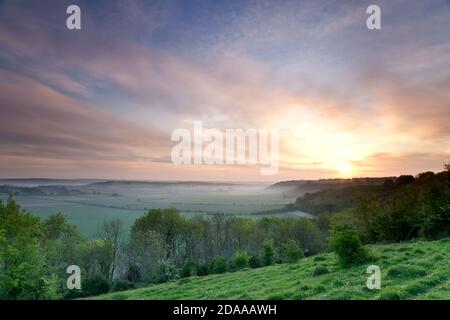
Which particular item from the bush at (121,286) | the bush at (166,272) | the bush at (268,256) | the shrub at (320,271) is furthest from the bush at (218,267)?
the shrub at (320,271)

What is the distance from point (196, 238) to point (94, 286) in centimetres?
1475

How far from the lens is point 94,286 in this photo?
75.5 ft

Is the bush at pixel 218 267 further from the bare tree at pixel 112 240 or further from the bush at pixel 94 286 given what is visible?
the bare tree at pixel 112 240

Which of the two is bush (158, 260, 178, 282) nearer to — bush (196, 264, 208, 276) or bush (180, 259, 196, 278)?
bush (180, 259, 196, 278)

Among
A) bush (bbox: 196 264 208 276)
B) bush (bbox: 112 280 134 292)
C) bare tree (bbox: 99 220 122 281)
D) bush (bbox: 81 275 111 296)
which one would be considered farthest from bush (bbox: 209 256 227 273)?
bare tree (bbox: 99 220 122 281)

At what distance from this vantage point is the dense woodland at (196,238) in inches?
584

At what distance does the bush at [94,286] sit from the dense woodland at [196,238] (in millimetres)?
74

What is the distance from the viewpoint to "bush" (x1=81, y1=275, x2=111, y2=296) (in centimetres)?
2239

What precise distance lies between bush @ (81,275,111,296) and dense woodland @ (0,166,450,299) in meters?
0.07

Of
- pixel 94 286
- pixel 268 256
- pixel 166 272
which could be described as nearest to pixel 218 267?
pixel 268 256
